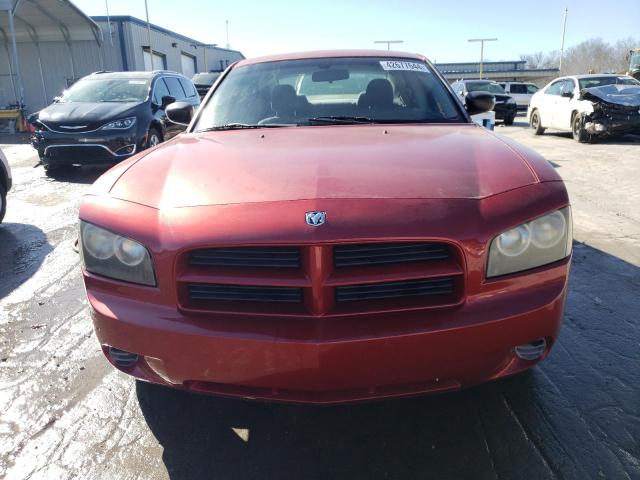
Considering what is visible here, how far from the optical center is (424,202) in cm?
172

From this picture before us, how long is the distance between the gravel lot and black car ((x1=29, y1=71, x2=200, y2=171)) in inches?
212

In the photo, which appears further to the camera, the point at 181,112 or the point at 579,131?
the point at 579,131

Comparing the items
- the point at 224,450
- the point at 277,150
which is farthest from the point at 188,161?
the point at 224,450

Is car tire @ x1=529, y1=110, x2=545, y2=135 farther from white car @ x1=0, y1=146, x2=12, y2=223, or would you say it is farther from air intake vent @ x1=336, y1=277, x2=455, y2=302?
air intake vent @ x1=336, y1=277, x2=455, y2=302

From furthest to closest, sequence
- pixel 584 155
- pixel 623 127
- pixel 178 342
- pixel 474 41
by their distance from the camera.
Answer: pixel 474 41 < pixel 623 127 < pixel 584 155 < pixel 178 342

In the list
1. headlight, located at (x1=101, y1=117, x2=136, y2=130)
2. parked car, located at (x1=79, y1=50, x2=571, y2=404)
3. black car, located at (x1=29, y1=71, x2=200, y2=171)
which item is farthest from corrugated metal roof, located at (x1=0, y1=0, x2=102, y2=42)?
parked car, located at (x1=79, y1=50, x2=571, y2=404)

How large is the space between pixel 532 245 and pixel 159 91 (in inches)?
352

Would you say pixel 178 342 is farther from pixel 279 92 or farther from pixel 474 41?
pixel 474 41

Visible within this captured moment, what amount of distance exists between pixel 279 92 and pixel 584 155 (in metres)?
8.66

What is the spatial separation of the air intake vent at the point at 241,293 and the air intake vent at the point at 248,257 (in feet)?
0.26

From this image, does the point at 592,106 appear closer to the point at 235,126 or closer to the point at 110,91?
the point at 110,91

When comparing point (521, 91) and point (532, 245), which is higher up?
point (521, 91)

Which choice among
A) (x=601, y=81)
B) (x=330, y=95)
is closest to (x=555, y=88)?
(x=601, y=81)

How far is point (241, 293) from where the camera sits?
1747mm
